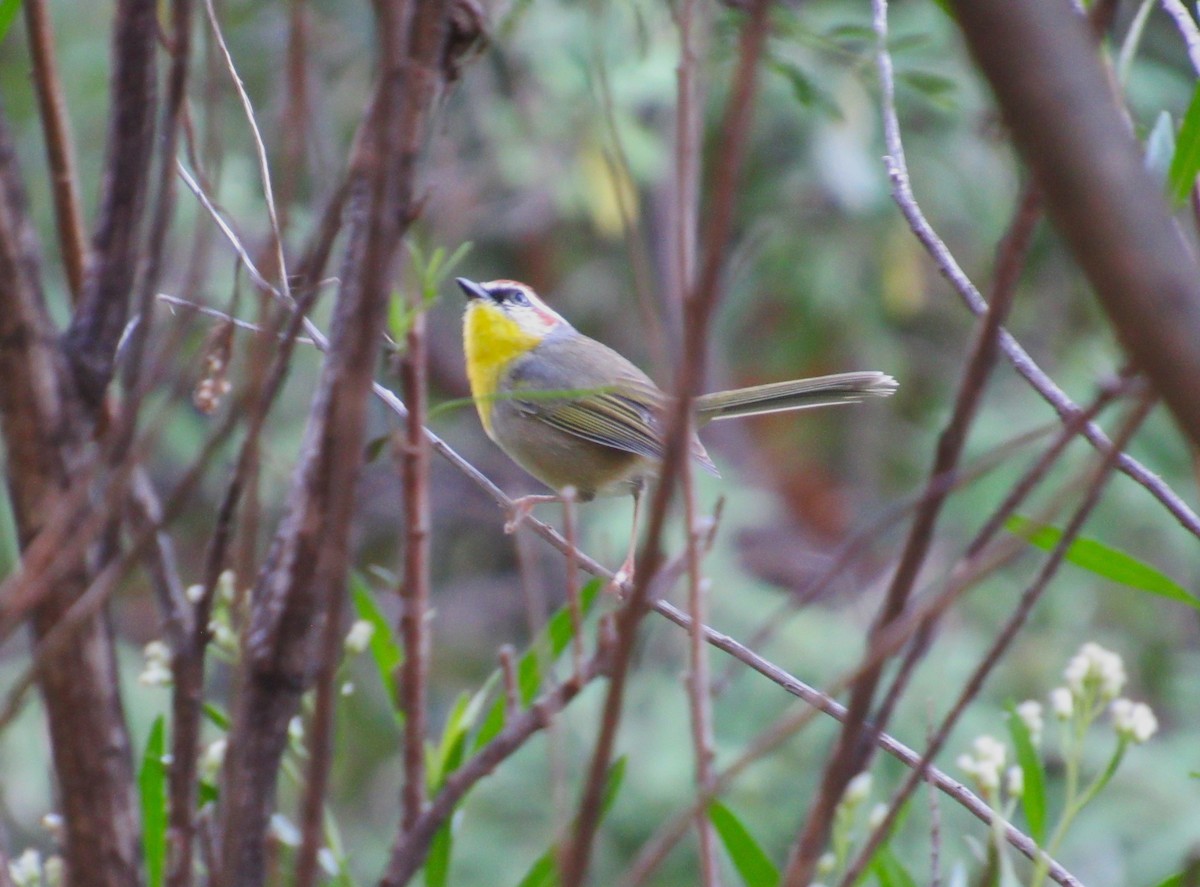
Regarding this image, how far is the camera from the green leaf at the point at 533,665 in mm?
1580

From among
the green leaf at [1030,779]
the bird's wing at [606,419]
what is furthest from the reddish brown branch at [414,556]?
the bird's wing at [606,419]

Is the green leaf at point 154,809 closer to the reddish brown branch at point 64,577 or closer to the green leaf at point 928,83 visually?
the reddish brown branch at point 64,577

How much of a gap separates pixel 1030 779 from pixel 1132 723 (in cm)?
13

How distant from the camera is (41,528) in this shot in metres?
1.08

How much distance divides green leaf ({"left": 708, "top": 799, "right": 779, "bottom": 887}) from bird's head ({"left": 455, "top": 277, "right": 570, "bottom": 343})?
113 inches

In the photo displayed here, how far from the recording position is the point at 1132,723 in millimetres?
1545

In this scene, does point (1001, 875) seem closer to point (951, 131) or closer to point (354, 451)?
point (354, 451)

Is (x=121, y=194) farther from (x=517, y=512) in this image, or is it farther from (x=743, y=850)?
(x=743, y=850)

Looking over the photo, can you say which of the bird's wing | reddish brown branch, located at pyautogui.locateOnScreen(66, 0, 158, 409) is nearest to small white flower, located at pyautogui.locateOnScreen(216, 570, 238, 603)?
reddish brown branch, located at pyautogui.locateOnScreen(66, 0, 158, 409)

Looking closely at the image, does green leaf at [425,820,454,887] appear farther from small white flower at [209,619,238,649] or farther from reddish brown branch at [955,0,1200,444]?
reddish brown branch at [955,0,1200,444]

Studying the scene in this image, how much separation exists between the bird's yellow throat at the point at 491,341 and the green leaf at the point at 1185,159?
2868 millimetres

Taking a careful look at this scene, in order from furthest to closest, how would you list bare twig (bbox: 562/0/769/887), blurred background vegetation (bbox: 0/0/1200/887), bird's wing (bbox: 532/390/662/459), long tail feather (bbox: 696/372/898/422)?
blurred background vegetation (bbox: 0/0/1200/887), bird's wing (bbox: 532/390/662/459), long tail feather (bbox: 696/372/898/422), bare twig (bbox: 562/0/769/887)

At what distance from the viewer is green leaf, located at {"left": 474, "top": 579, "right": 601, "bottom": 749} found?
158cm

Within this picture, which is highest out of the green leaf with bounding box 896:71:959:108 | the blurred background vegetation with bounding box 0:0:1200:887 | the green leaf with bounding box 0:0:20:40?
the green leaf with bounding box 0:0:20:40
